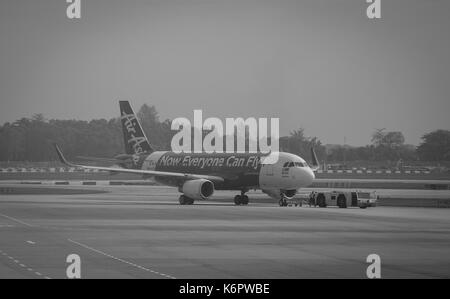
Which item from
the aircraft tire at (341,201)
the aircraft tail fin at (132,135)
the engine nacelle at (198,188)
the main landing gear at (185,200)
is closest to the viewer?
the aircraft tire at (341,201)

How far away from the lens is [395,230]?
46.2m

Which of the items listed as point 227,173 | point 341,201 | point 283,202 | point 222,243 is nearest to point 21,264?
point 222,243

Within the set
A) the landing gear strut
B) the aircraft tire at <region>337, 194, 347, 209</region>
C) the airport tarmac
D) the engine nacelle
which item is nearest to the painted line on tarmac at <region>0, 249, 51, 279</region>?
the airport tarmac

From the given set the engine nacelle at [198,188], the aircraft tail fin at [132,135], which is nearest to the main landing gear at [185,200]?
the engine nacelle at [198,188]

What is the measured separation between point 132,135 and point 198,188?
62.4 feet

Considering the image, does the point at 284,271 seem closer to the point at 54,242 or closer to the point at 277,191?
the point at 54,242

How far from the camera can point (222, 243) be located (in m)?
38.4

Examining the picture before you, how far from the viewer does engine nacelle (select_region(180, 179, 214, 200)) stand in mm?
74250

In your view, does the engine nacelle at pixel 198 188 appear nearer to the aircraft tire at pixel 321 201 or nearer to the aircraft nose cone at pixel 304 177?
the aircraft nose cone at pixel 304 177

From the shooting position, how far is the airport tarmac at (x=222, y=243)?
29.2m

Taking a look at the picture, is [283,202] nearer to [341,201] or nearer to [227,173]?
[341,201]

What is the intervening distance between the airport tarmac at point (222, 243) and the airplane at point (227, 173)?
11007 millimetres

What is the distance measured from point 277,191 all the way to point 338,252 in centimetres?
4185

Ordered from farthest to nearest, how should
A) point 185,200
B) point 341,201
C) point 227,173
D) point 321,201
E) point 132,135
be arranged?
1. point 132,135
2. point 227,173
3. point 185,200
4. point 321,201
5. point 341,201
